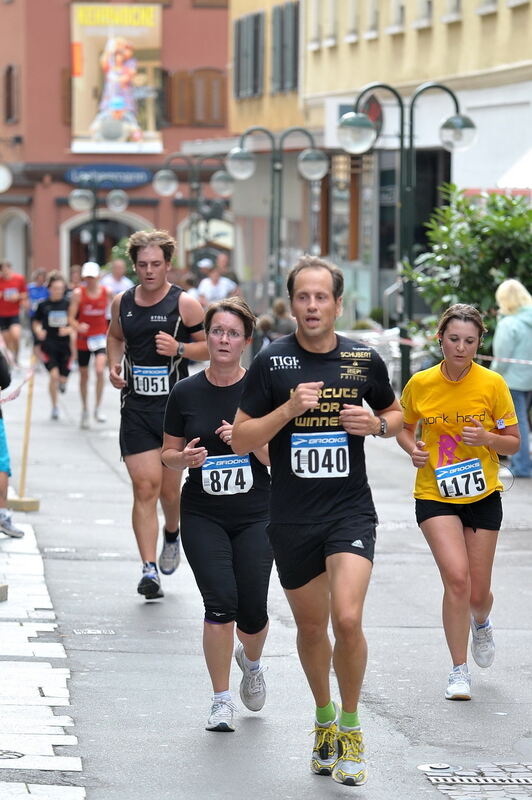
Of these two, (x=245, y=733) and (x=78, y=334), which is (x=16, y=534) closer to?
(x=245, y=733)

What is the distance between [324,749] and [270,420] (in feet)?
3.96

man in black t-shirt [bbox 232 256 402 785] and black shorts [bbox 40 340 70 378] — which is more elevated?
man in black t-shirt [bbox 232 256 402 785]

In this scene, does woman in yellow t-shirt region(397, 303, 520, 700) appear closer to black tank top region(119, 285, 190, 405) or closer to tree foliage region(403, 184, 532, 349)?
black tank top region(119, 285, 190, 405)

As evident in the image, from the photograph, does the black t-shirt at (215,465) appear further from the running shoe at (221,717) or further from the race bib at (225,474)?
the running shoe at (221,717)

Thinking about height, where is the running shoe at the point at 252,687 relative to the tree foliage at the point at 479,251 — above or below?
below

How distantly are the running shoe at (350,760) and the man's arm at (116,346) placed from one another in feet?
14.0

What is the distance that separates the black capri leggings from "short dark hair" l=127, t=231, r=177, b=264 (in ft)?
9.67

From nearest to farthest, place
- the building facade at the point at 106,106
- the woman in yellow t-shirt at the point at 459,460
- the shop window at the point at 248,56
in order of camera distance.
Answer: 1. the woman in yellow t-shirt at the point at 459,460
2. the shop window at the point at 248,56
3. the building facade at the point at 106,106

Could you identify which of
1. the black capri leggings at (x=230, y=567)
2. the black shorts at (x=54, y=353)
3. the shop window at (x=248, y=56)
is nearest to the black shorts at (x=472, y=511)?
the black capri leggings at (x=230, y=567)

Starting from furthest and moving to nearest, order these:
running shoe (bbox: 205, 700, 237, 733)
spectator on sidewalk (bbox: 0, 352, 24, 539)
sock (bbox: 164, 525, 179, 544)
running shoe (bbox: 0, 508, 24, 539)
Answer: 1. running shoe (bbox: 0, 508, 24, 539)
2. spectator on sidewalk (bbox: 0, 352, 24, 539)
3. sock (bbox: 164, 525, 179, 544)
4. running shoe (bbox: 205, 700, 237, 733)

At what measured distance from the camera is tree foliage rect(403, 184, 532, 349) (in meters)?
18.5


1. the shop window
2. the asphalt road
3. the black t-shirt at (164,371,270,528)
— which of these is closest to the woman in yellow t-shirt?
the asphalt road

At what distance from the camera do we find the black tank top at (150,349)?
10.6m

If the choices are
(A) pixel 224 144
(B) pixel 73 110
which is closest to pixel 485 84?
(A) pixel 224 144
